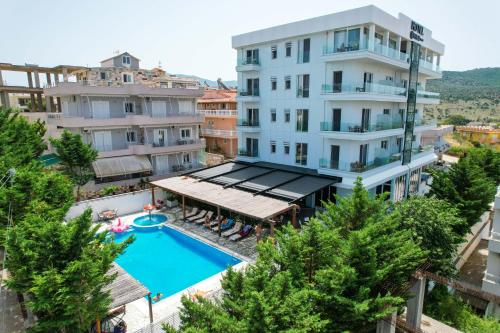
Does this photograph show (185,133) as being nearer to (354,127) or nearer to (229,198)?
(229,198)

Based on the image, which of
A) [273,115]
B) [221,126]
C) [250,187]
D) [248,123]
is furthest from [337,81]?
[221,126]

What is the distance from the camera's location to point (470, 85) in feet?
494

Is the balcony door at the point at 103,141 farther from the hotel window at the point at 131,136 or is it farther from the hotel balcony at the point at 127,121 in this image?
the hotel window at the point at 131,136

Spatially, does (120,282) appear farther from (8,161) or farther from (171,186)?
(171,186)

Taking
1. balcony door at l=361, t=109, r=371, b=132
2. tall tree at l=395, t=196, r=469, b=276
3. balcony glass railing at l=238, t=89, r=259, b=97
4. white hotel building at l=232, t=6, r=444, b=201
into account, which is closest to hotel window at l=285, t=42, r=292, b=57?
white hotel building at l=232, t=6, r=444, b=201

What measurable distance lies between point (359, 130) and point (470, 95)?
488 ft

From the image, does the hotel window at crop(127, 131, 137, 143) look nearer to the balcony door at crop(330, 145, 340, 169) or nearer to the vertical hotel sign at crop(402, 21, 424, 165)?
the balcony door at crop(330, 145, 340, 169)

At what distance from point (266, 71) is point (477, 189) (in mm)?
19824

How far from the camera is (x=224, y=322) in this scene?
27.5 ft

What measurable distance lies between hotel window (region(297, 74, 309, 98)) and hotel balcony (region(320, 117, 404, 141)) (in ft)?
11.4

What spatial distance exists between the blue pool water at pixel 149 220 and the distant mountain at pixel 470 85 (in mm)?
138811

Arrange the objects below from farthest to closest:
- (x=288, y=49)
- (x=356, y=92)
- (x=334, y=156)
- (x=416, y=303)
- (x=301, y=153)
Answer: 1. (x=301, y=153)
2. (x=288, y=49)
3. (x=334, y=156)
4. (x=356, y=92)
5. (x=416, y=303)

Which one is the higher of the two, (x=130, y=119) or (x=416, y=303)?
(x=130, y=119)

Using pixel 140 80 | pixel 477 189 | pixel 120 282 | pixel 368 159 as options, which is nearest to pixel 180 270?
pixel 120 282
